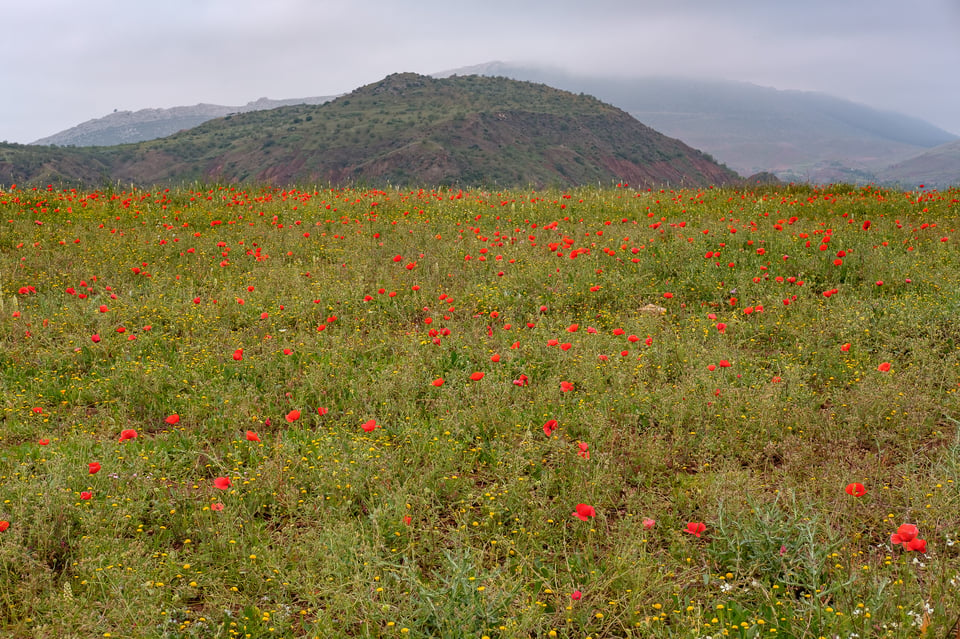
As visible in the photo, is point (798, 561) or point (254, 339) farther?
point (254, 339)

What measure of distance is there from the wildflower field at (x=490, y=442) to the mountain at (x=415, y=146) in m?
66.1

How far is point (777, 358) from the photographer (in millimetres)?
4941

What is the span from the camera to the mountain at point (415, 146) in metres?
81.6

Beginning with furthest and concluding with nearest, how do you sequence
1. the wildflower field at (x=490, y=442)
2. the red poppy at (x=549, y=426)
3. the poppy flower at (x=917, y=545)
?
the red poppy at (x=549, y=426)
the wildflower field at (x=490, y=442)
the poppy flower at (x=917, y=545)

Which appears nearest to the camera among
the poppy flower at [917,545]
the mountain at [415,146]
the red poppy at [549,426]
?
the poppy flower at [917,545]

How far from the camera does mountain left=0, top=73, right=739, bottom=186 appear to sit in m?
81.6

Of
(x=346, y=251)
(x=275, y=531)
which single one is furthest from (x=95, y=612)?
(x=346, y=251)

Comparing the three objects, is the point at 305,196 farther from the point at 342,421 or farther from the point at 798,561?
the point at 798,561

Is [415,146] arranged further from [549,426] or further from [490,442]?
[549,426]

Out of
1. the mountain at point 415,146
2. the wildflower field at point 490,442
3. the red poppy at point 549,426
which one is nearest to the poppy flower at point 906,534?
the wildflower field at point 490,442

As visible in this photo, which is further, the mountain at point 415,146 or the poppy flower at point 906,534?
the mountain at point 415,146

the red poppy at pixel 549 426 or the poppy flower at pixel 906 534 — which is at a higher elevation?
the red poppy at pixel 549 426

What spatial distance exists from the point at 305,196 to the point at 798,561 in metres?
10.7

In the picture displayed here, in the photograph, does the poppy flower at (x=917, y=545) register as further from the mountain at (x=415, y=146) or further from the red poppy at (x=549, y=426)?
the mountain at (x=415, y=146)
